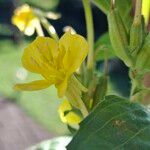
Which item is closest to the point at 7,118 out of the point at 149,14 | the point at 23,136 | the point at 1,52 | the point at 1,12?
the point at 23,136

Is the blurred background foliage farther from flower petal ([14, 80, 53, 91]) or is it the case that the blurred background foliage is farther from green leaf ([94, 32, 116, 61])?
flower petal ([14, 80, 53, 91])

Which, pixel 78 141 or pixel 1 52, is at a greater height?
pixel 78 141

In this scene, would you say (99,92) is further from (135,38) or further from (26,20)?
(26,20)

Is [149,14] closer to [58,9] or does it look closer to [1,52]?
[1,52]

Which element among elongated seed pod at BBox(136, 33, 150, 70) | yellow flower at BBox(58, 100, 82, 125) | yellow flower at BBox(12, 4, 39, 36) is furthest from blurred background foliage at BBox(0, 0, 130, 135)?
elongated seed pod at BBox(136, 33, 150, 70)

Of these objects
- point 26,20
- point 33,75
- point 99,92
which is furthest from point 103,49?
point 33,75

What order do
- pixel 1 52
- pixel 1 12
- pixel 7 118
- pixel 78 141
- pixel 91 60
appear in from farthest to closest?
1. pixel 1 12
2. pixel 1 52
3. pixel 7 118
4. pixel 91 60
5. pixel 78 141
